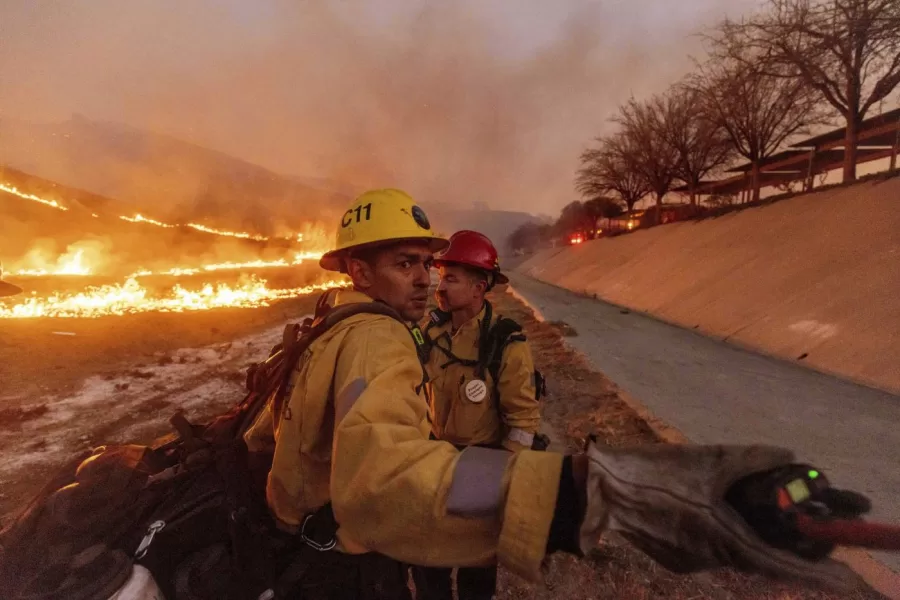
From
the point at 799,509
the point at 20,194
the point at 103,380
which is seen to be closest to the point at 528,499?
the point at 799,509

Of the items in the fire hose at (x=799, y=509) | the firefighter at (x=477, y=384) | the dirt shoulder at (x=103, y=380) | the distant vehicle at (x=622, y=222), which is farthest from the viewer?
the distant vehicle at (x=622, y=222)

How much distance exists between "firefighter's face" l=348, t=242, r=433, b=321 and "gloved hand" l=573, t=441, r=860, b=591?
1.10m

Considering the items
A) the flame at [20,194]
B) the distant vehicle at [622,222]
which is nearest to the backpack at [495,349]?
the distant vehicle at [622,222]

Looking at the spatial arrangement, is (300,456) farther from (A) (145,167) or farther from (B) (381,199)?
(A) (145,167)

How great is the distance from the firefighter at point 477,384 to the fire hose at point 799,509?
1.73 metres

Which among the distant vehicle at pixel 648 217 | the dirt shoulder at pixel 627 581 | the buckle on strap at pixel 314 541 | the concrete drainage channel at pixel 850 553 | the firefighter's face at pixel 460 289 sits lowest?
the dirt shoulder at pixel 627 581

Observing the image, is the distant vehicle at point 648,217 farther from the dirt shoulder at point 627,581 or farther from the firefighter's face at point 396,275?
the firefighter's face at point 396,275

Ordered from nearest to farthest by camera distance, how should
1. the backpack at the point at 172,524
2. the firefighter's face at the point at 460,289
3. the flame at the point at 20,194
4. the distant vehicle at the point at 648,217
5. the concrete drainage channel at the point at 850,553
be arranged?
the backpack at the point at 172,524, the concrete drainage channel at the point at 850,553, the firefighter's face at the point at 460,289, the flame at the point at 20,194, the distant vehicle at the point at 648,217

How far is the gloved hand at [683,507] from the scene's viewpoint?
958 mm

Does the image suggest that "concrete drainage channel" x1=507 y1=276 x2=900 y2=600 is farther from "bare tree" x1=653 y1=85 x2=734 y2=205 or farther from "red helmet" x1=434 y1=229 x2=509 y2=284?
"bare tree" x1=653 y1=85 x2=734 y2=205

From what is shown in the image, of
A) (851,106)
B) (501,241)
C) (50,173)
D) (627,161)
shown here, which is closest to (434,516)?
(851,106)

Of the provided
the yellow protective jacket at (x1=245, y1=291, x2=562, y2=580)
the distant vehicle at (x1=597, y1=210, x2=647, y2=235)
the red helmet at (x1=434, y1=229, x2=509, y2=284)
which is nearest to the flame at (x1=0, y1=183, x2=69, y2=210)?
the red helmet at (x1=434, y1=229, x2=509, y2=284)

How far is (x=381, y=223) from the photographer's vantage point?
1.93 metres

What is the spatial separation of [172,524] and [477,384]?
5.25ft
